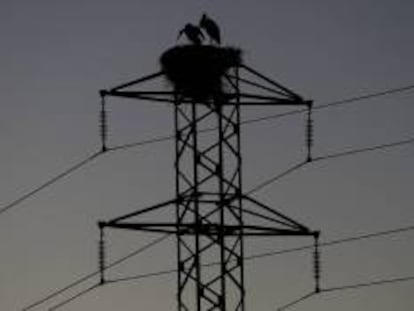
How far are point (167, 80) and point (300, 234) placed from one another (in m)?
4.13

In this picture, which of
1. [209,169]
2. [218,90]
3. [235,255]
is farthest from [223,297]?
[218,90]

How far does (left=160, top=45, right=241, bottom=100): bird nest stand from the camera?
75.2 feet

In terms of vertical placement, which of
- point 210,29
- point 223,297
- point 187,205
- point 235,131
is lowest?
point 223,297

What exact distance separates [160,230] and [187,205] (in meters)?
0.96

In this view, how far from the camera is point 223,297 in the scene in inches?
888

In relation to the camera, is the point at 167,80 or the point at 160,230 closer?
the point at 160,230

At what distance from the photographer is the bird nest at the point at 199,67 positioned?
2291cm

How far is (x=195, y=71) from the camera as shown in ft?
75.4

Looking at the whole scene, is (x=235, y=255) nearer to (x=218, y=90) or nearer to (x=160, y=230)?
(x=160, y=230)

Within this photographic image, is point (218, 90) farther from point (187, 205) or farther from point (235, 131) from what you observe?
point (187, 205)

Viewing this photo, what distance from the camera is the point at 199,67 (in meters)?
22.9

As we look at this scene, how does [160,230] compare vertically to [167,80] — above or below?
below

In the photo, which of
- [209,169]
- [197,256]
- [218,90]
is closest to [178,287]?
[197,256]

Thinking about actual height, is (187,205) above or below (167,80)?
below
